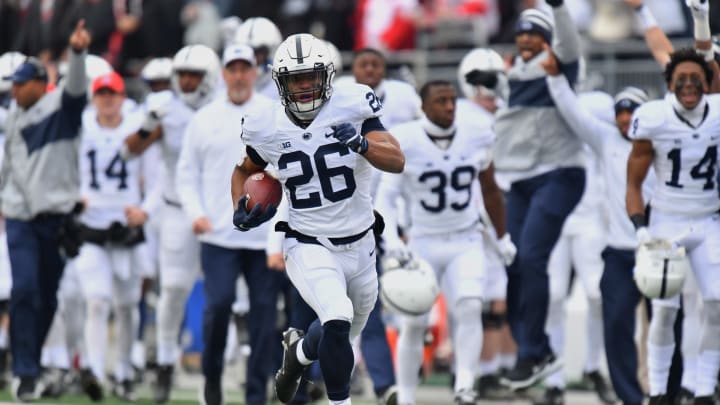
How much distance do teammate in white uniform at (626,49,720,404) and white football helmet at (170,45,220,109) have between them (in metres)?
3.40

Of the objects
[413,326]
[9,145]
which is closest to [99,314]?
[9,145]

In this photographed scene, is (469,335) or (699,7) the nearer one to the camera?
(699,7)

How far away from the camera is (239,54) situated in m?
11.9

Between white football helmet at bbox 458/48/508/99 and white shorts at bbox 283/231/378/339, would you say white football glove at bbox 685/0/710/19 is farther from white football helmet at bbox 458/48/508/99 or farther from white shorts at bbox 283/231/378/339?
white shorts at bbox 283/231/378/339

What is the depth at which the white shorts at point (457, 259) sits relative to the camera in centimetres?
1156

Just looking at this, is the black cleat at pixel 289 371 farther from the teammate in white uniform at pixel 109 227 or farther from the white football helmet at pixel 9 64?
the white football helmet at pixel 9 64

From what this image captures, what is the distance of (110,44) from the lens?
1806 cm

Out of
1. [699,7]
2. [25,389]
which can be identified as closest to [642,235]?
[699,7]

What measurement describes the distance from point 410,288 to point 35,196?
2934 millimetres

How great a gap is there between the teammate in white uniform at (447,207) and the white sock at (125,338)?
9.24 ft

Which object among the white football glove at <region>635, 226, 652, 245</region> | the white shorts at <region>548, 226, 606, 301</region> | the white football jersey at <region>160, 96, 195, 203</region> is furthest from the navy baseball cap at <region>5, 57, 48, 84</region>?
the white football glove at <region>635, 226, 652, 245</region>

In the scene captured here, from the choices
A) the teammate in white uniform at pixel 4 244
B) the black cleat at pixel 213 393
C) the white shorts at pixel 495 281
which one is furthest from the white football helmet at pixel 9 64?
the white shorts at pixel 495 281

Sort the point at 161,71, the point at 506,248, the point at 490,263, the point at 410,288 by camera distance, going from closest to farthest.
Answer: the point at 410,288
the point at 506,248
the point at 490,263
the point at 161,71

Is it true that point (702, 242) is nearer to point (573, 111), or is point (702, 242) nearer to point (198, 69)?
→ point (573, 111)
